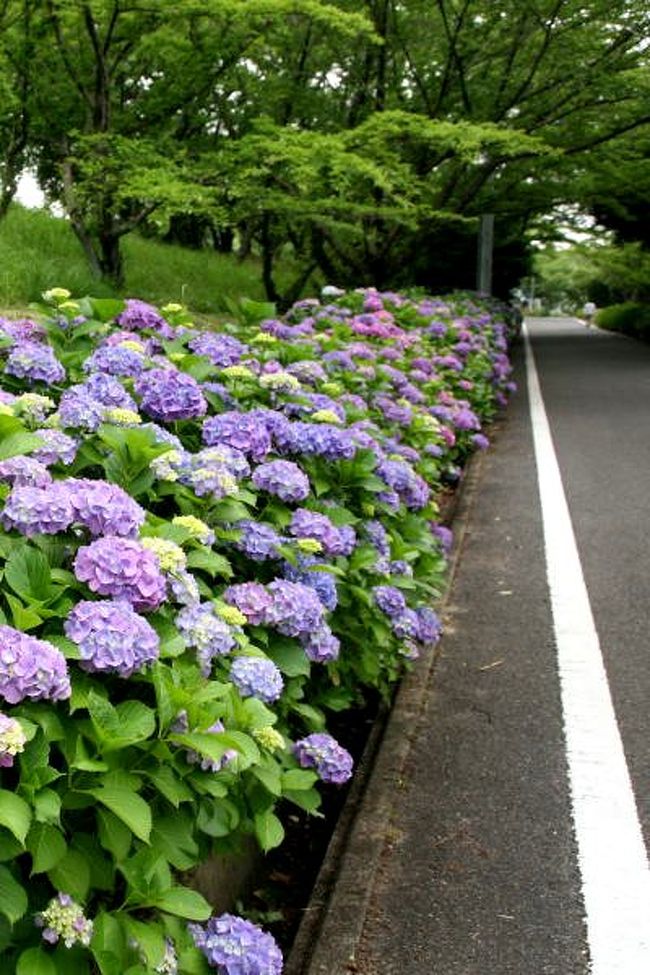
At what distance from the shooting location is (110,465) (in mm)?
2324

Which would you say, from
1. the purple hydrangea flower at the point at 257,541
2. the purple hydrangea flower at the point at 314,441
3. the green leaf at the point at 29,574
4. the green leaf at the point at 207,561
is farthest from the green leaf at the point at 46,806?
the purple hydrangea flower at the point at 314,441

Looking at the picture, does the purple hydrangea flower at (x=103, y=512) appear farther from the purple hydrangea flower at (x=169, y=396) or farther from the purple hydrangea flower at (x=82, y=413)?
the purple hydrangea flower at (x=169, y=396)

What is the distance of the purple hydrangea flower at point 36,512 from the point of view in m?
1.85

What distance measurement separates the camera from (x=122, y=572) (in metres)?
1.76

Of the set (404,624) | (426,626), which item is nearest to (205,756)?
(404,624)

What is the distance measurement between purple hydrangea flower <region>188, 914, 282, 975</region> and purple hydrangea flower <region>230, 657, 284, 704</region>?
1.42 feet

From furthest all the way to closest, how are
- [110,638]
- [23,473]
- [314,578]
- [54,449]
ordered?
[314,578], [54,449], [23,473], [110,638]

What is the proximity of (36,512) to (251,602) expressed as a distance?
610 millimetres

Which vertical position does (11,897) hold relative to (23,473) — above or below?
below

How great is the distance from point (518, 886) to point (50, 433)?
173 centimetres

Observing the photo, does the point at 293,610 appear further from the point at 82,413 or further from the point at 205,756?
the point at 82,413

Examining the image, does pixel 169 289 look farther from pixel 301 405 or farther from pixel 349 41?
pixel 301 405

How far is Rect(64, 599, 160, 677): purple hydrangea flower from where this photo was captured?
162 cm

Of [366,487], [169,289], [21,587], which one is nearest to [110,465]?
[21,587]
